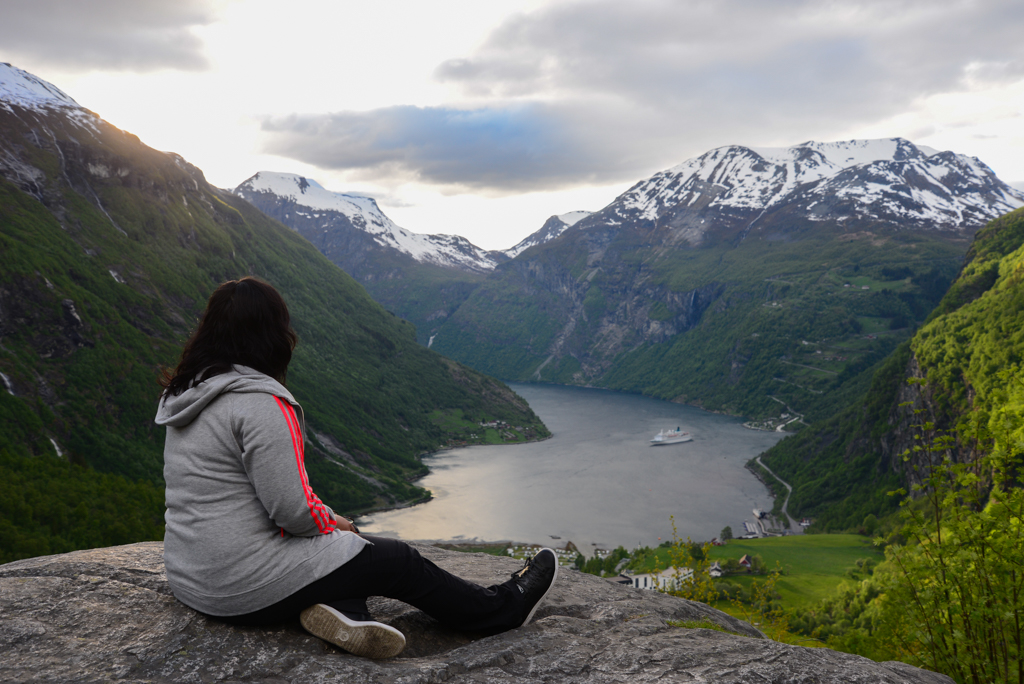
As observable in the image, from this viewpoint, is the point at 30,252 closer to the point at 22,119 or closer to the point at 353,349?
the point at 22,119

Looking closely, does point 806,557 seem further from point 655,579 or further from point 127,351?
point 127,351

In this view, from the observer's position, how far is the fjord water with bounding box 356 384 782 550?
260 feet

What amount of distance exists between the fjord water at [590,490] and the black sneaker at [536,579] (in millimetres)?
70077

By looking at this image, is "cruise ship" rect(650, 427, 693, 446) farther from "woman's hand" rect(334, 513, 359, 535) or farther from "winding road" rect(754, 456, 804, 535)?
"woman's hand" rect(334, 513, 359, 535)

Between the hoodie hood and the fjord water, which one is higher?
the hoodie hood

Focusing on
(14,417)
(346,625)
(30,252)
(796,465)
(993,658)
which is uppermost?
(30,252)

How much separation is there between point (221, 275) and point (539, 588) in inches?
5558

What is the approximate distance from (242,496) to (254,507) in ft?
0.31

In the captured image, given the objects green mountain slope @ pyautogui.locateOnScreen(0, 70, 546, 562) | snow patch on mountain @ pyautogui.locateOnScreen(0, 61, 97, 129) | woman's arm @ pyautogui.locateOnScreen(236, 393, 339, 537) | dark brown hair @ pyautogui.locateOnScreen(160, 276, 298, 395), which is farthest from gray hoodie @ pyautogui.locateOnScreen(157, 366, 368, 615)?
snow patch on mountain @ pyautogui.locateOnScreen(0, 61, 97, 129)

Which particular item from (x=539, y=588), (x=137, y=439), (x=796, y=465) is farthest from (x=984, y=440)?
(x=796, y=465)

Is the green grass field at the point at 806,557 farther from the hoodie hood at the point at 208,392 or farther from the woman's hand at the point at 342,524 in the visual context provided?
the hoodie hood at the point at 208,392

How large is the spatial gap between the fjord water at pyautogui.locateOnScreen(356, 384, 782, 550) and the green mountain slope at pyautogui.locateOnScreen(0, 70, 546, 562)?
10.1 metres

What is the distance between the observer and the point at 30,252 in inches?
3371

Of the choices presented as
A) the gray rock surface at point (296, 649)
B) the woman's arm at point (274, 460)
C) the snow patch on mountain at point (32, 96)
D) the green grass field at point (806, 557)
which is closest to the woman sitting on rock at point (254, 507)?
the woman's arm at point (274, 460)
